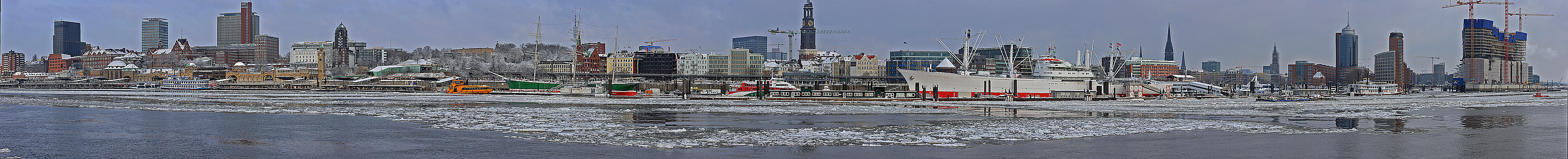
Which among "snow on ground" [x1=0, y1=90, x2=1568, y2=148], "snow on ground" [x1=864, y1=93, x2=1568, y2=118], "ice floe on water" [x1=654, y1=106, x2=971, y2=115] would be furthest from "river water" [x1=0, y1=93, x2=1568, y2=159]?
"snow on ground" [x1=864, y1=93, x2=1568, y2=118]

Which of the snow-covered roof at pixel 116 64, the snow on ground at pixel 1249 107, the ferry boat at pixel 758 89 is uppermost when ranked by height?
the snow-covered roof at pixel 116 64

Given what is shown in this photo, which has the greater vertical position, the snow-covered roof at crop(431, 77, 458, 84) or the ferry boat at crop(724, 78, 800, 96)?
the snow-covered roof at crop(431, 77, 458, 84)

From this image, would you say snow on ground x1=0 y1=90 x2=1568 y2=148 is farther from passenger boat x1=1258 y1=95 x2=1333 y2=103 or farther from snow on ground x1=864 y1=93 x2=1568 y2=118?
passenger boat x1=1258 y1=95 x2=1333 y2=103

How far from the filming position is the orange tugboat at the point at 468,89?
94.5 metres

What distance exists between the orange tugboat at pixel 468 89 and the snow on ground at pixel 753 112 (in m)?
35.2

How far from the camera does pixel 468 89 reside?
320 feet

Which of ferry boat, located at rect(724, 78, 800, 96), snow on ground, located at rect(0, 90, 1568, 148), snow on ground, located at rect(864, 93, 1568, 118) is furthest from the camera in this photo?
ferry boat, located at rect(724, 78, 800, 96)

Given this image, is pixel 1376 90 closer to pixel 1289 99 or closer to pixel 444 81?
pixel 1289 99

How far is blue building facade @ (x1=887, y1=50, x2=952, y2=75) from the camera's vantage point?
6737 inches

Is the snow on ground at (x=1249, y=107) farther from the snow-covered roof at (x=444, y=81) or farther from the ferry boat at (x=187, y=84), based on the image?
the ferry boat at (x=187, y=84)

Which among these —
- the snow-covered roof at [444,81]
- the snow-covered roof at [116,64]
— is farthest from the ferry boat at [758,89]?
the snow-covered roof at [116,64]

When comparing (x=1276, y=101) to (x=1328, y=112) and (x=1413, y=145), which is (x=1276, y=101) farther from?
(x=1413, y=145)

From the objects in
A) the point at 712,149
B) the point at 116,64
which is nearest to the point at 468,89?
the point at 712,149

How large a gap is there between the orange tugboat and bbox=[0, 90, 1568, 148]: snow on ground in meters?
35.2
